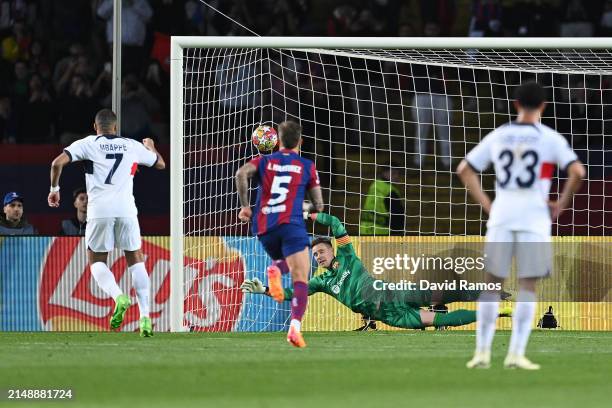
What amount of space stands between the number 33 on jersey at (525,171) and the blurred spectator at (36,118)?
41.5ft

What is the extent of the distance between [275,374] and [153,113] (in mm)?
12945

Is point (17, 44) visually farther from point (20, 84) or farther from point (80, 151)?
point (80, 151)

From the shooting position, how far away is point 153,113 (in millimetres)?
22516

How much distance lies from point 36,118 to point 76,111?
23.9 inches

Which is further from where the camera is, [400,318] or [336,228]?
[400,318]

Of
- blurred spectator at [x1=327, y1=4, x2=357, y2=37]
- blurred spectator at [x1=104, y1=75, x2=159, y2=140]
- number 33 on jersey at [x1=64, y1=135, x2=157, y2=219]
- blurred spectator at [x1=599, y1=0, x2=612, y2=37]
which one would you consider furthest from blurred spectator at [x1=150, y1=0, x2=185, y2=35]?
number 33 on jersey at [x1=64, y1=135, x2=157, y2=219]

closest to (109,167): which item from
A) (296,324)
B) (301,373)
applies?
(296,324)

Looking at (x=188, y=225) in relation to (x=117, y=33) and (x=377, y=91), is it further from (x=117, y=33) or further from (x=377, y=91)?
(x=377, y=91)

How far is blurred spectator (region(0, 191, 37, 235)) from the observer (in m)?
17.7

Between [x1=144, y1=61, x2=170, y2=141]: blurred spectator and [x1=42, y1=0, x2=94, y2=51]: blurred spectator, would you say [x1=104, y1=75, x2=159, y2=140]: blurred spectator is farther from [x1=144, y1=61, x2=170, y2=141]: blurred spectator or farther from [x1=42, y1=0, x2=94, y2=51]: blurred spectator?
[x1=42, y1=0, x2=94, y2=51]: blurred spectator

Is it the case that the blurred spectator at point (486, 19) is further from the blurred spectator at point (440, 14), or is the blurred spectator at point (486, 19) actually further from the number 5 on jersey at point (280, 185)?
the number 5 on jersey at point (280, 185)

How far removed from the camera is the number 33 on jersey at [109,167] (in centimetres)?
1429

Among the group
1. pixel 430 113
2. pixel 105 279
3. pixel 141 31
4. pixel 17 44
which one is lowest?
pixel 105 279

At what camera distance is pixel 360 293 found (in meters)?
16.9
